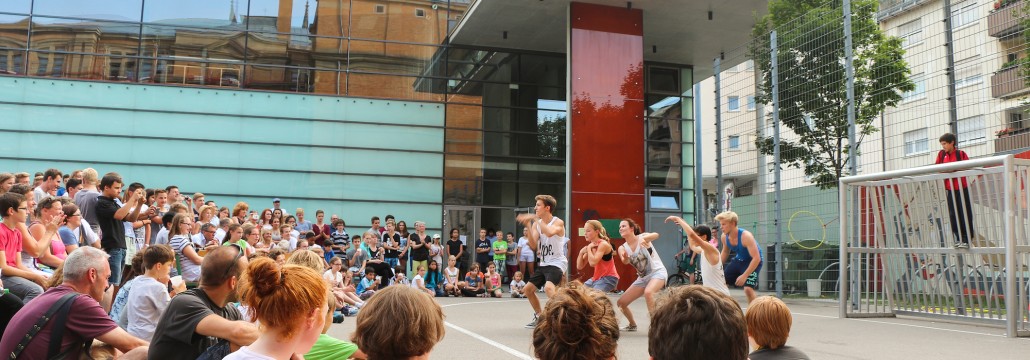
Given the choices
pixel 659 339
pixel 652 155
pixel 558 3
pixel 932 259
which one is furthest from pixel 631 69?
pixel 659 339

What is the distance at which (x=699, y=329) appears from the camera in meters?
2.81

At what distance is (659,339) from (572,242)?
18854 mm

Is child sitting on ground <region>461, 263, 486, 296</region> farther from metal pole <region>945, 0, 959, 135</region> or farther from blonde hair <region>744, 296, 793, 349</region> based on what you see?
blonde hair <region>744, 296, 793, 349</region>

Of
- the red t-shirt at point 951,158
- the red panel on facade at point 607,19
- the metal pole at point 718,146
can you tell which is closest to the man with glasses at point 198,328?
the red t-shirt at point 951,158

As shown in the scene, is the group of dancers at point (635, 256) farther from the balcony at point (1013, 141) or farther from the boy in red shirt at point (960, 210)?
the balcony at point (1013, 141)

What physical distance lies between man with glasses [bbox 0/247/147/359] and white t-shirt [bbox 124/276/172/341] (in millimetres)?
708

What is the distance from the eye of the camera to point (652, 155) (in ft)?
88.3

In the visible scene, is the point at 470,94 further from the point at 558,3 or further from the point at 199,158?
the point at 199,158

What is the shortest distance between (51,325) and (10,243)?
128 inches

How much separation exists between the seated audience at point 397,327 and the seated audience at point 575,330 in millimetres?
Result: 415

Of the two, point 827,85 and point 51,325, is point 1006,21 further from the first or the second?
point 51,325

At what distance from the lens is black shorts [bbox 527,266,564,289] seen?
11625 millimetres

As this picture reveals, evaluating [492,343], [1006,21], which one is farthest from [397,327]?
[1006,21]

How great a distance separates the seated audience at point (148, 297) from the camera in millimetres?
5855
